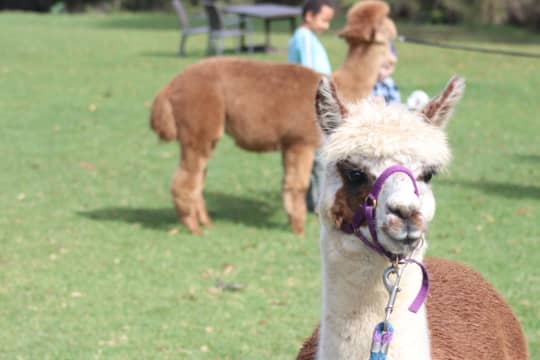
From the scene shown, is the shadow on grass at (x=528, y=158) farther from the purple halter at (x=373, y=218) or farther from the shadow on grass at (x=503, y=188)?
the purple halter at (x=373, y=218)

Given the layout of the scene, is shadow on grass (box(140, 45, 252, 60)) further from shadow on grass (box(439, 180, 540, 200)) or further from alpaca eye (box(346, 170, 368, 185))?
alpaca eye (box(346, 170, 368, 185))

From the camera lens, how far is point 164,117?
7.52m

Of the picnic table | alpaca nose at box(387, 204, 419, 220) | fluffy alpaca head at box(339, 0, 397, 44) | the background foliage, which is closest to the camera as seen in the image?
alpaca nose at box(387, 204, 419, 220)

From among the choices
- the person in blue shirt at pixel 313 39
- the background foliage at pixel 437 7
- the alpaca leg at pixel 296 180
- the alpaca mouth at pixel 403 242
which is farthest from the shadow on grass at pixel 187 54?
the alpaca mouth at pixel 403 242

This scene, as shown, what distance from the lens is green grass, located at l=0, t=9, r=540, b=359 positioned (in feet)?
17.4

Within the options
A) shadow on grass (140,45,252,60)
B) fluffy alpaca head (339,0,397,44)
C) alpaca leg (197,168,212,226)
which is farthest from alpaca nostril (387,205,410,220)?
shadow on grass (140,45,252,60)

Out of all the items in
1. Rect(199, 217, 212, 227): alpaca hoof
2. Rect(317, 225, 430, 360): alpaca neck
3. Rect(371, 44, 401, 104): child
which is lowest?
Rect(199, 217, 212, 227): alpaca hoof

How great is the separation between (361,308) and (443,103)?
0.64 meters

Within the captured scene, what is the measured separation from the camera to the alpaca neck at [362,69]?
716cm

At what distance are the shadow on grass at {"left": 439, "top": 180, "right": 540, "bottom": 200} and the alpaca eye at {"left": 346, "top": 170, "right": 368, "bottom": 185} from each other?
640 centimetres

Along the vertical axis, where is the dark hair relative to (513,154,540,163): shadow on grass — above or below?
above

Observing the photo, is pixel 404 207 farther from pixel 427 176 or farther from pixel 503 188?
pixel 503 188

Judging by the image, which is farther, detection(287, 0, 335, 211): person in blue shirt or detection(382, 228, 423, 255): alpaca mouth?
detection(287, 0, 335, 211): person in blue shirt

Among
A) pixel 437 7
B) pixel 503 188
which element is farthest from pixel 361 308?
pixel 437 7
